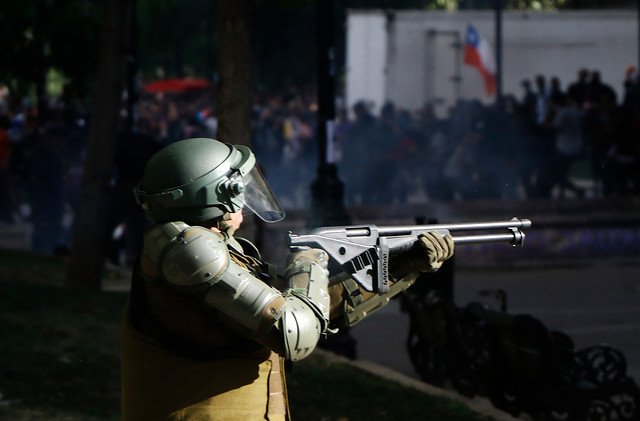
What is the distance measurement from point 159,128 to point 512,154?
8120 mm

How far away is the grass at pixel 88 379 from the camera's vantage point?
728 cm

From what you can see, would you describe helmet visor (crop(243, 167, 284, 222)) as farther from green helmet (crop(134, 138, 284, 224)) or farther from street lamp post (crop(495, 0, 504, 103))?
street lamp post (crop(495, 0, 504, 103))

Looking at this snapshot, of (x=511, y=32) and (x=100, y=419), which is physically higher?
(x=511, y=32)

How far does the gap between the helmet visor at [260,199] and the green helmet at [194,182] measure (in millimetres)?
72

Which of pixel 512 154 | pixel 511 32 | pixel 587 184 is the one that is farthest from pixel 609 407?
pixel 511 32

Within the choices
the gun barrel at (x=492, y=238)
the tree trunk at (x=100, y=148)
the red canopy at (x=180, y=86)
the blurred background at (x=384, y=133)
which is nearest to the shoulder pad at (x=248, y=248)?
the gun barrel at (x=492, y=238)

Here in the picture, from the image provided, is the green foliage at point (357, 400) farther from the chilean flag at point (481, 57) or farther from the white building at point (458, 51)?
the white building at point (458, 51)

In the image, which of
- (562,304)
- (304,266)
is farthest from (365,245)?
(562,304)

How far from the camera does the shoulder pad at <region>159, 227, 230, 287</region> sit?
351cm

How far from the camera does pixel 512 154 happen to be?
65.0 feet

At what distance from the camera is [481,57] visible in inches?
973

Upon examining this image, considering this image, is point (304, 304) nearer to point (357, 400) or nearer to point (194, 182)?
point (194, 182)

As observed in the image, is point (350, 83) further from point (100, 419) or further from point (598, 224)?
point (100, 419)

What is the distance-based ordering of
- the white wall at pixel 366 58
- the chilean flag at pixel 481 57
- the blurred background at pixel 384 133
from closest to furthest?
1. the blurred background at pixel 384 133
2. the chilean flag at pixel 481 57
3. the white wall at pixel 366 58
